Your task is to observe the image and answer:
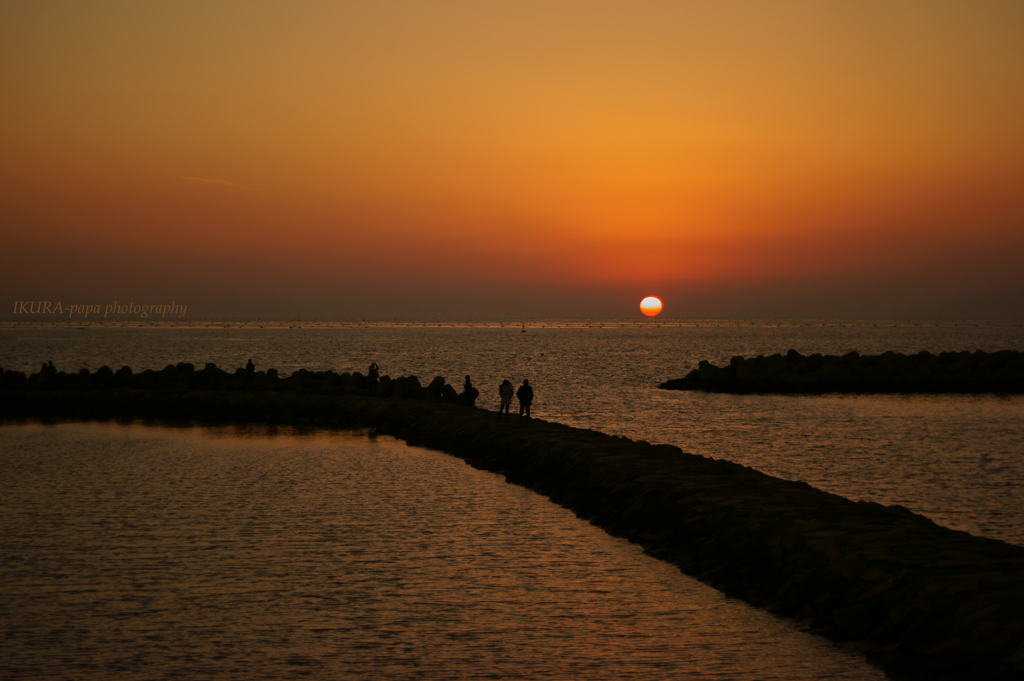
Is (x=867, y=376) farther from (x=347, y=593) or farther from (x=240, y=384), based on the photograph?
(x=347, y=593)

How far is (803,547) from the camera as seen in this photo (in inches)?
460

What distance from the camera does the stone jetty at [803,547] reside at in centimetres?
877

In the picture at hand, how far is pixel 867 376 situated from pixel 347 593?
54.4 m

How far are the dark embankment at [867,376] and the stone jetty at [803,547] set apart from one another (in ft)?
120

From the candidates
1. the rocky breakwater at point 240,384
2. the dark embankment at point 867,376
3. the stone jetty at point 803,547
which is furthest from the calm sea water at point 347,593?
the dark embankment at point 867,376

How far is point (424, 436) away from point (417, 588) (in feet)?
55.8

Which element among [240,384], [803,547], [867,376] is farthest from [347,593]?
[867,376]

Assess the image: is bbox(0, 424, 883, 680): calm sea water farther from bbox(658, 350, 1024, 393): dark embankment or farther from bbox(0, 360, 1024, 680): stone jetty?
bbox(658, 350, 1024, 393): dark embankment

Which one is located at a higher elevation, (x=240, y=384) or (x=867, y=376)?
(x=867, y=376)

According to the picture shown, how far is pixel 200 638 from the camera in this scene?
9367 millimetres

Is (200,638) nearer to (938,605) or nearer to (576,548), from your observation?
(576,548)

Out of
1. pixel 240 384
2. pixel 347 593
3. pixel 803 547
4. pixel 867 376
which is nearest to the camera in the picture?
pixel 347 593

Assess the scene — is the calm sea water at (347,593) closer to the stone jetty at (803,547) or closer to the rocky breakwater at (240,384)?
the stone jetty at (803,547)

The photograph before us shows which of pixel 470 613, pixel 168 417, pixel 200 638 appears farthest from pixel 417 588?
pixel 168 417
